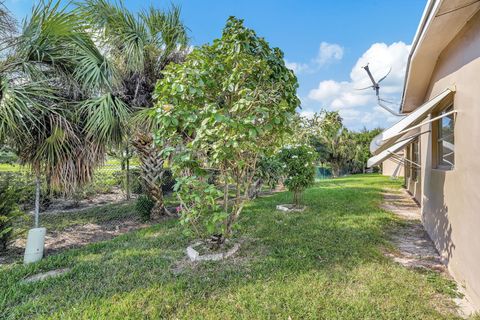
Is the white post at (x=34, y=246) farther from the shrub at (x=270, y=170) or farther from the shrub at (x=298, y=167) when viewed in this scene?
the shrub at (x=298, y=167)

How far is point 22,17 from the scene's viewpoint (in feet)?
22.8

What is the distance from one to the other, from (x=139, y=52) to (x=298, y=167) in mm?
7977

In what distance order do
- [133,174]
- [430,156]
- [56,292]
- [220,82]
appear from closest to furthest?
[56,292], [220,82], [430,156], [133,174]

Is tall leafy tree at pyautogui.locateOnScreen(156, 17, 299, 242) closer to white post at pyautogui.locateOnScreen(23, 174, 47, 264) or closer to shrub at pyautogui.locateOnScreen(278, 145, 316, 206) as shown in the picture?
white post at pyautogui.locateOnScreen(23, 174, 47, 264)

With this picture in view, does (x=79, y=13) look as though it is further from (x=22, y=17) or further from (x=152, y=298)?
(x=152, y=298)

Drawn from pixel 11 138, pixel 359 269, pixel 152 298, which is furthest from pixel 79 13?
pixel 359 269

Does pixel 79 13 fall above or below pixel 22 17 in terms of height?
above

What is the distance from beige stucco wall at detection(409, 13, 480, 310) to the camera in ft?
15.1

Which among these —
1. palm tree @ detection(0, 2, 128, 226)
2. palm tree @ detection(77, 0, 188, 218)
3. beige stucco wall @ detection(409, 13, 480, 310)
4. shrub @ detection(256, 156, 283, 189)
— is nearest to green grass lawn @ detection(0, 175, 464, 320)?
beige stucco wall @ detection(409, 13, 480, 310)

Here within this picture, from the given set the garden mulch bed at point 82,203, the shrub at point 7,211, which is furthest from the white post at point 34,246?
the garden mulch bed at point 82,203

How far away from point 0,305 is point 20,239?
5511mm

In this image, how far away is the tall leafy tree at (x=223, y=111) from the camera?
580 cm

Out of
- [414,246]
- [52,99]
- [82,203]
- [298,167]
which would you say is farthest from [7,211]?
[414,246]

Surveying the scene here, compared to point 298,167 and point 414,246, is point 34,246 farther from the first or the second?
point 414,246
